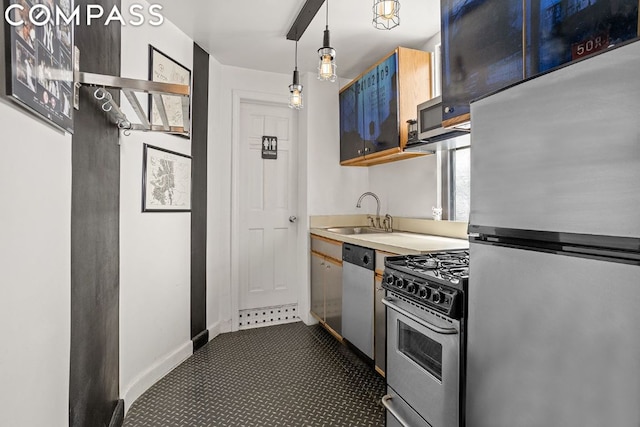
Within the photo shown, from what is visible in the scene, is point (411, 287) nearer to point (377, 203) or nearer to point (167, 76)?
point (377, 203)

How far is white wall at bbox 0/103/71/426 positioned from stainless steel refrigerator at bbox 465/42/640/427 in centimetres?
139

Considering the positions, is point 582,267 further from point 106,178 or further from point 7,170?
point 106,178

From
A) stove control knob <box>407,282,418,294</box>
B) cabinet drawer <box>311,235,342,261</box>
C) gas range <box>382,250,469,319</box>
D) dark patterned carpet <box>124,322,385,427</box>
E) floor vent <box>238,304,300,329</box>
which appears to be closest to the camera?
gas range <box>382,250,469,319</box>

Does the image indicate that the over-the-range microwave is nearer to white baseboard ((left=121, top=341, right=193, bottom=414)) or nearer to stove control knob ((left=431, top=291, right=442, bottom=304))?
stove control knob ((left=431, top=291, right=442, bottom=304))

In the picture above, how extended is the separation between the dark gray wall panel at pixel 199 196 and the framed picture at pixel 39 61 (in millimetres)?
1780

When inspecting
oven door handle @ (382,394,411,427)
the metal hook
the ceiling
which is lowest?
oven door handle @ (382,394,411,427)

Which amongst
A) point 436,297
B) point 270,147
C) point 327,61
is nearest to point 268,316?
point 270,147

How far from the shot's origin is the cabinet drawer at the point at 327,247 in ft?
9.53

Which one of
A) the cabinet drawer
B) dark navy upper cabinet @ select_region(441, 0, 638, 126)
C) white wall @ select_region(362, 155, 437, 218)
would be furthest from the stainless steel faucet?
dark navy upper cabinet @ select_region(441, 0, 638, 126)

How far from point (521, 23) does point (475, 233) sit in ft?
3.40

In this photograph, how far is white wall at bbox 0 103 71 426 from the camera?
2.68 feet

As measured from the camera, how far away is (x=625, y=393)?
0.81 metres

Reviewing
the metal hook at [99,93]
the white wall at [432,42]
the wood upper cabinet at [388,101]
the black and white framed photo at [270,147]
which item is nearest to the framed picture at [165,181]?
the metal hook at [99,93]

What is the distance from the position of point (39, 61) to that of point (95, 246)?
94 centimetres
